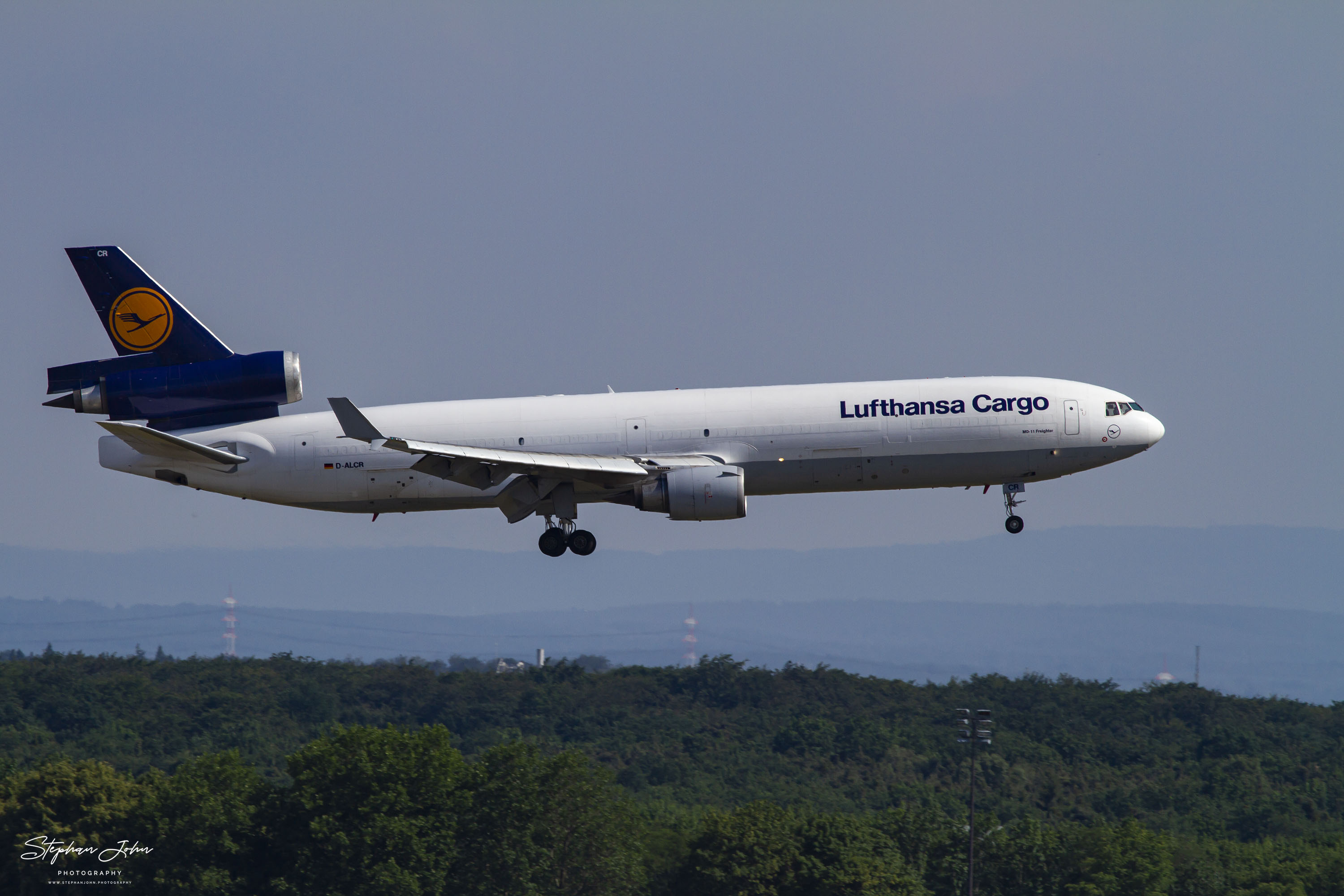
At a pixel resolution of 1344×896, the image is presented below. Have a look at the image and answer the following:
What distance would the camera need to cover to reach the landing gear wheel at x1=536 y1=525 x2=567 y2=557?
189 ft

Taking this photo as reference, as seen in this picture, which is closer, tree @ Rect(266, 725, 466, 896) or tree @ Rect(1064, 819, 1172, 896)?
tree @ Rect(266, 725, 466, 896)

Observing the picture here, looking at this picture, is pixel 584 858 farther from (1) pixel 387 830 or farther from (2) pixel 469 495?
(2) pixel 469 495

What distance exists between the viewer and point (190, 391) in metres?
57.9

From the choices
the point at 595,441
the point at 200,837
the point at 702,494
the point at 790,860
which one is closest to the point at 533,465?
the point at 595,441

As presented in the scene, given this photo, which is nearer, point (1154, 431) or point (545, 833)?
point (1154, 431)

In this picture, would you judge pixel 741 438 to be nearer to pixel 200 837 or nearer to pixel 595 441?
pixel 595 441

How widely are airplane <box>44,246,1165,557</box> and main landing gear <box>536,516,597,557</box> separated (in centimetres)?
6

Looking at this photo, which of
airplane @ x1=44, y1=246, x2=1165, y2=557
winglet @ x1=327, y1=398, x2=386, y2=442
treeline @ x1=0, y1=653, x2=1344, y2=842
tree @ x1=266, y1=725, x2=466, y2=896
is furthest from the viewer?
treeline @ x1=0, y1=653, x2=1344, y2=842

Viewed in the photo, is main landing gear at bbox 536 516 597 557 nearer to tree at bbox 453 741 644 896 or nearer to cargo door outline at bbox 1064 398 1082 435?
cargo door outline at bbox 1064 398 1082 435

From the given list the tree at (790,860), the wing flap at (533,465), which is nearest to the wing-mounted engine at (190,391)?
the wing flap at (533,465)

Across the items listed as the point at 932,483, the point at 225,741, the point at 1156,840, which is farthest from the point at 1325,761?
the point at 932,483

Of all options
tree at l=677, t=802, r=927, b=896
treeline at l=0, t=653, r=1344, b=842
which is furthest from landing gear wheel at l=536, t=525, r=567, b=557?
treeline at l=0, t=653, r=1344, b=842

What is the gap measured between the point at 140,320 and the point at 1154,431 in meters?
41.1
